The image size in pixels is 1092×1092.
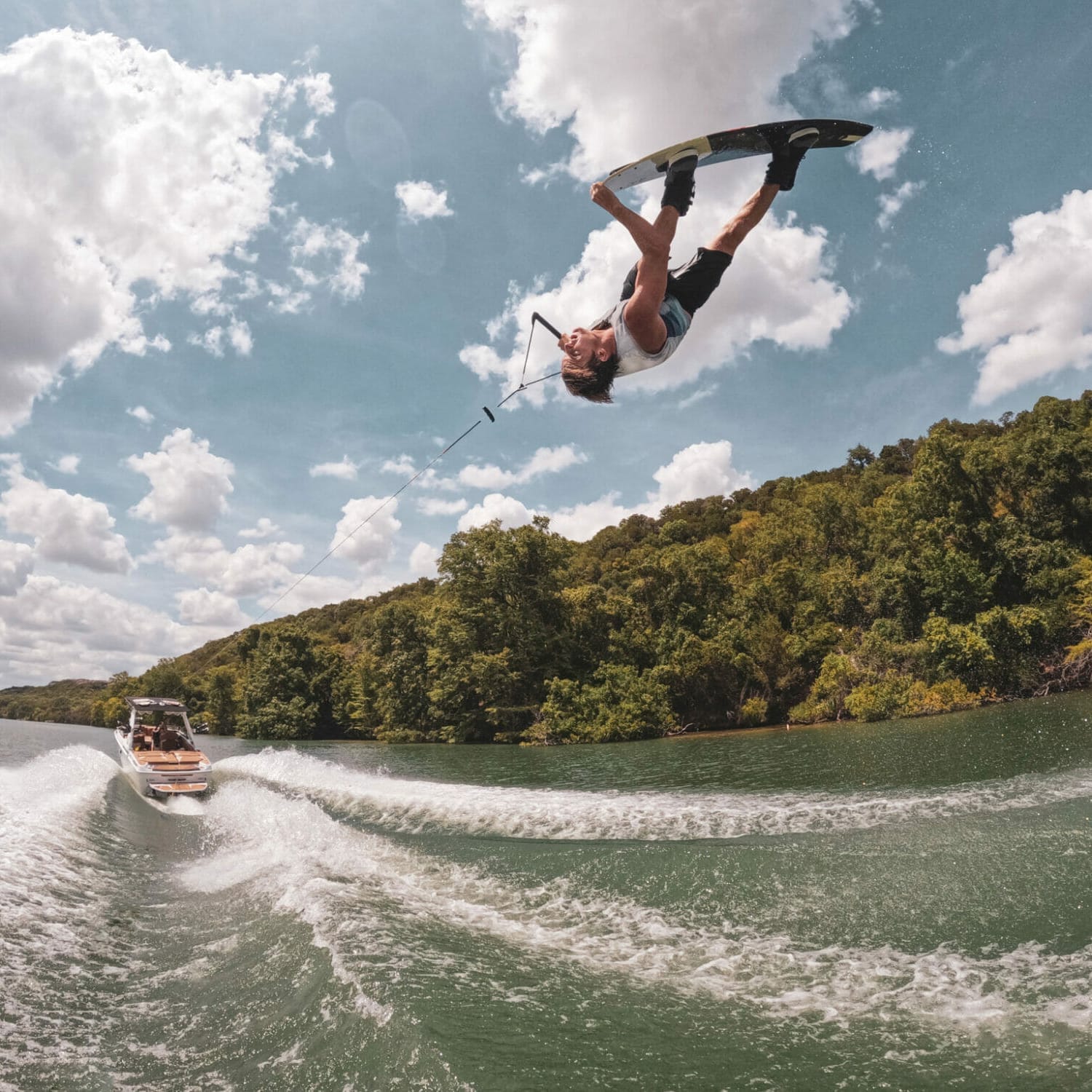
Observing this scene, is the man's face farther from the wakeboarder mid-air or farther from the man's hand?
the man's hand

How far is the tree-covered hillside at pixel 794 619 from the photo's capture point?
99.6 feet

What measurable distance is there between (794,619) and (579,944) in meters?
37.0

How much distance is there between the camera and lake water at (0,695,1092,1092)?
3.88 m

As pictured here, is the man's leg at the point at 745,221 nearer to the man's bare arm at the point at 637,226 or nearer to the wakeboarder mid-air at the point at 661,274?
the wakeboarder mid-air at the point at 661,274

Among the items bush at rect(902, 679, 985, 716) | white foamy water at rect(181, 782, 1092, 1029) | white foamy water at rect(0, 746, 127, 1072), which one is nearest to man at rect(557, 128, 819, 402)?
white foamy water at rect(181, 782, 1092, 1029)

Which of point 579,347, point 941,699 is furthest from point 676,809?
point 941,699

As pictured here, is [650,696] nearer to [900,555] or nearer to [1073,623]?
[900,555]

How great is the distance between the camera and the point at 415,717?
46.5m

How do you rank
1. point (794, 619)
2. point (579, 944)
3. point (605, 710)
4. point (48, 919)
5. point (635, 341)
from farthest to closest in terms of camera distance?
point (794, 619) → point (605, 710) → point (48, 919) → point (579, 944) → point (635, 341)

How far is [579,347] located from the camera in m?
4.07

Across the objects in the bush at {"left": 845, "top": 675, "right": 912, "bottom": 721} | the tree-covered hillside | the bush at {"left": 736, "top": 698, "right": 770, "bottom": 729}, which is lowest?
the bush at {"left": 736, "top": 698, "right": 770, "bottom": 729}

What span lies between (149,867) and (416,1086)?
341 inches

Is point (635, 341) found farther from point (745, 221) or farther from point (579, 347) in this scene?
point (745, 221)

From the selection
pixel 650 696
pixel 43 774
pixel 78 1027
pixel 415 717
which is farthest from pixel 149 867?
pixel 415 717
